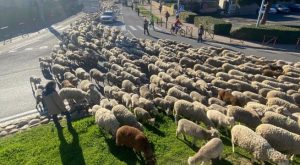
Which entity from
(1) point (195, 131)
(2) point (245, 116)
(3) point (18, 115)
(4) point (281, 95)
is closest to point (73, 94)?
(3) point (18, 115)

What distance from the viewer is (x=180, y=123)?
43.1 feet

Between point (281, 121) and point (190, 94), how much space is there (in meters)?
5.36

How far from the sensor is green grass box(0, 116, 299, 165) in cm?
1197

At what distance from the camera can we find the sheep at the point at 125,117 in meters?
13.4

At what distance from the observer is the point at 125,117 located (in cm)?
1361

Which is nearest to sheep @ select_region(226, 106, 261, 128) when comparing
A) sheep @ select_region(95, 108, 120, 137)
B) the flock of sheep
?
the flock of sheep

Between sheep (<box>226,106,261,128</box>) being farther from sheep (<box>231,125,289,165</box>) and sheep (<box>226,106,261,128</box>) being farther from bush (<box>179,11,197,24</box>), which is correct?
bush (<box>179,11,197,24</box>)

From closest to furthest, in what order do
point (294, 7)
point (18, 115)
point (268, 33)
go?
1. point (18, 115)
2. point (268, 33)
3. point (294, 7)

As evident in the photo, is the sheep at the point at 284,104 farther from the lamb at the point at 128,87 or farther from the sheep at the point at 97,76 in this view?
the sheep at the point at 97,76

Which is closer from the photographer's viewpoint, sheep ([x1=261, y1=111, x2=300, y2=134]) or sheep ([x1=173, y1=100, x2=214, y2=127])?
sheep ([x1=261, y1=111, x2=300, y2=134])

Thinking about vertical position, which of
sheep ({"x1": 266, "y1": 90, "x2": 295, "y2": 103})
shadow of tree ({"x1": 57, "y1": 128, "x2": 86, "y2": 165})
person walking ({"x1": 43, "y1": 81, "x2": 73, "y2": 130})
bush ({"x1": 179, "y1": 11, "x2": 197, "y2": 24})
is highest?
bush ({"x1": 179, "y1": 11, "x2": 197, "y2": 24})

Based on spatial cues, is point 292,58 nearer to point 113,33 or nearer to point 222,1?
point 113,33

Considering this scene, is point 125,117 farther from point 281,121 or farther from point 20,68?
point 20,68

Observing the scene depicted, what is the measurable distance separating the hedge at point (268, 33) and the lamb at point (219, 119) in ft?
84.4
